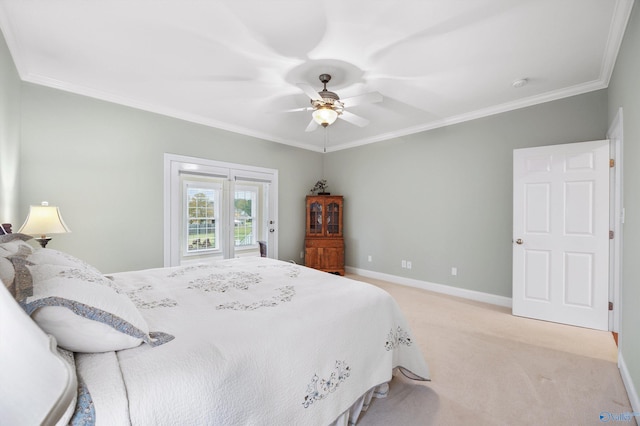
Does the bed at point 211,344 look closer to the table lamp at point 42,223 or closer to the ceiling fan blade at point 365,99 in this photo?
the table lamp at point 42,223

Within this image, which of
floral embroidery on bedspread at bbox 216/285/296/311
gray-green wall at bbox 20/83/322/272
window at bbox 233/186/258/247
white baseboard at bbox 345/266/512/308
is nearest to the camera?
floral embroidery on bedspread at bbox 216/285/296/311

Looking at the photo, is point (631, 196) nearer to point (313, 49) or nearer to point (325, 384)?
point (325, 384)

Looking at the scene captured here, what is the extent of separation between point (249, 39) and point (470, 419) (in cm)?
306

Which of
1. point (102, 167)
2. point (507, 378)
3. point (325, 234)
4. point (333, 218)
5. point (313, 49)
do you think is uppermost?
point (313, 49)

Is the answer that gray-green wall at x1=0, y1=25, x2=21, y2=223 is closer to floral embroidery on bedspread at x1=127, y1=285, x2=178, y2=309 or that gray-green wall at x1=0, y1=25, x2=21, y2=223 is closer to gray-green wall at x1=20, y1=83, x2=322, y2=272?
gray-green wall at x1=20, y1=83, x2=322, y2=272

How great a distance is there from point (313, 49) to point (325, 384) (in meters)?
2.41

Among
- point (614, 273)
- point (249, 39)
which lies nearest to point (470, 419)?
point (614, 273)

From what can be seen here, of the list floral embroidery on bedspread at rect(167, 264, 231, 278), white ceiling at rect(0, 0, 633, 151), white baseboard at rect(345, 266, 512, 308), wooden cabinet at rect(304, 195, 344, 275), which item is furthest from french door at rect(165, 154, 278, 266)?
white baseboard at rect(345, 266, 512, 308)

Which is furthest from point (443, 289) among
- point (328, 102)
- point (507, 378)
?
point (328, 102)

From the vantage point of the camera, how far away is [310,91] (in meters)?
2.46

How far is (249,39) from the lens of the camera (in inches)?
85.7

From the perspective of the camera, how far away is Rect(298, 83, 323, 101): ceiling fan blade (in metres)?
2.39

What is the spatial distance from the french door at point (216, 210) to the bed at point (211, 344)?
2.03 m

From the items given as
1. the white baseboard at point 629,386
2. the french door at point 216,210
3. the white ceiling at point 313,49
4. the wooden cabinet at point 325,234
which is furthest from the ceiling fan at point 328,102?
the white baseboard at point 629,386
